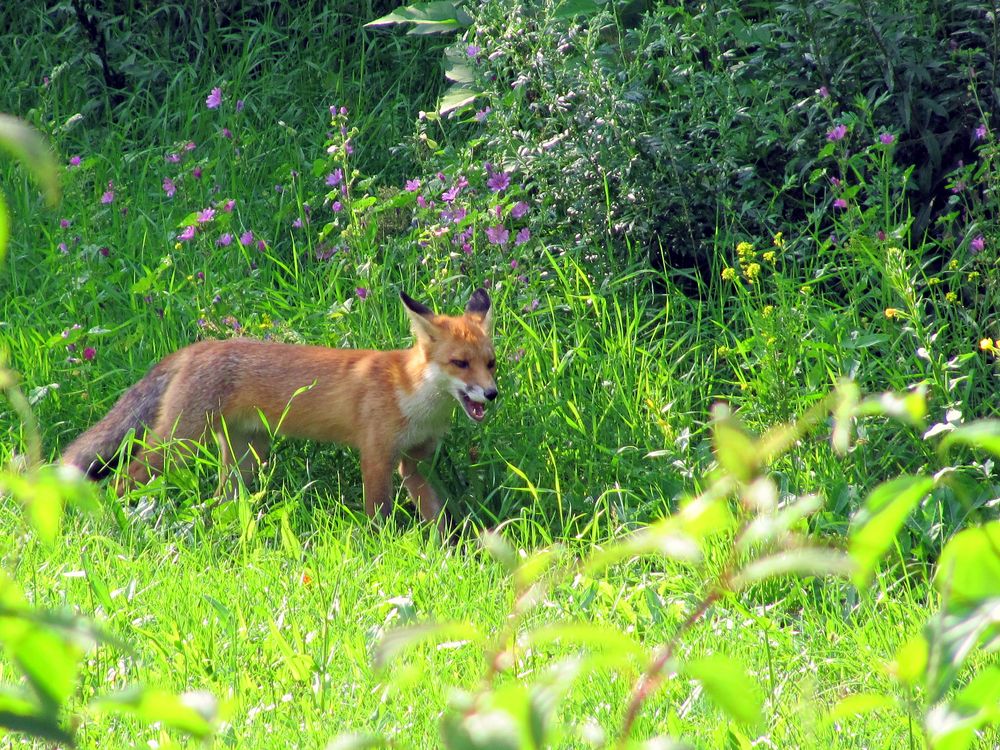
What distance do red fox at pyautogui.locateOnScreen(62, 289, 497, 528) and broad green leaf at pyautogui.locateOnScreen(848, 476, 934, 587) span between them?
5.00 metres

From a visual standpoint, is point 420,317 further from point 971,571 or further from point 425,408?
point 971,571

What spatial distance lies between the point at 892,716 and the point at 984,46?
4.44m

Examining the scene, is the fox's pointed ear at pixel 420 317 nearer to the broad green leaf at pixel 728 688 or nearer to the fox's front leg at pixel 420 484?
the fox's front leg at pixel 420 484

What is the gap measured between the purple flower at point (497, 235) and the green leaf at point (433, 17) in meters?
2.27

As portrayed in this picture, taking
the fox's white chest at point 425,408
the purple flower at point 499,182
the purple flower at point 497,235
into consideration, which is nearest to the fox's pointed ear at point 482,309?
the fox's white chest at point 425,408

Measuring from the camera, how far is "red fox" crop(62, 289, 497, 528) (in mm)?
6023

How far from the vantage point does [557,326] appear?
21.9 feet

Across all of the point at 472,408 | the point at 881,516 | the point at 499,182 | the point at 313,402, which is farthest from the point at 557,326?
the point at 881,516

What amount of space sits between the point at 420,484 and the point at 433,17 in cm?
370

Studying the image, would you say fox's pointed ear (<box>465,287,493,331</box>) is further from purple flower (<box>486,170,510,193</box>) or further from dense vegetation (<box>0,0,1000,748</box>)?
purple flower (<box>486,170,510,193</box>)

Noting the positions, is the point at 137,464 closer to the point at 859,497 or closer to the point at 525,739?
the point at 859,497

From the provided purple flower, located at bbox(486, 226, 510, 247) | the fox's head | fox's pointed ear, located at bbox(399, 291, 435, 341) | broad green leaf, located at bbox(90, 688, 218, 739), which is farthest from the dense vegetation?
broad green leaf, located at bbox(90, 688, 218, 739)

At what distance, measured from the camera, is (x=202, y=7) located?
1007 cm

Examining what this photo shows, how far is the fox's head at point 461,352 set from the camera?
5.86 metres
